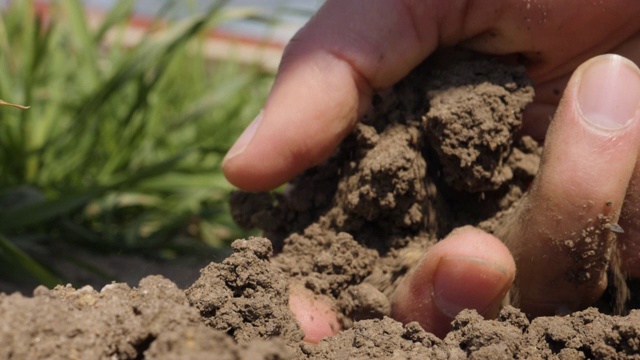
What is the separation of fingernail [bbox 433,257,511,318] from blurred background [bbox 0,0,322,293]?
861 mm

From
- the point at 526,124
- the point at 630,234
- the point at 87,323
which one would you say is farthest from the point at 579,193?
the point at 87,323

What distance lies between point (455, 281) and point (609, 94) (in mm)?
402

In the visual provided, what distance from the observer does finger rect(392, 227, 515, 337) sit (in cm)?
121

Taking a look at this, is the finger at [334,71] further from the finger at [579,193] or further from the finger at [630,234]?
the finger at [630,234]

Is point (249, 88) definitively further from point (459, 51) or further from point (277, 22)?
point (459, 51)

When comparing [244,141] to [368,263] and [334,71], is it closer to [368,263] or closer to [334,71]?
[334,71]

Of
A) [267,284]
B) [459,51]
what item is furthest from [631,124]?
[267,284]

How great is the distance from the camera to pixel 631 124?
1284mm

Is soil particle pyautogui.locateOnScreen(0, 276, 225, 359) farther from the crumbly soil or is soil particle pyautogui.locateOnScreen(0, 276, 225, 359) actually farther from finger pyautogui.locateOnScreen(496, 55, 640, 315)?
finger pyautogui.locateOnScreen(496, 55, 640, 315)

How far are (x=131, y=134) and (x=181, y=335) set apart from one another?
174 cm

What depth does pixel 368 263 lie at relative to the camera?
1.36 metres

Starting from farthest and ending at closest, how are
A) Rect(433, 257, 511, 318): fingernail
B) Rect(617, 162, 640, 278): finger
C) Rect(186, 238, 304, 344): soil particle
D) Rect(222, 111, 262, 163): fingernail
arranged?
Rect(222, 111, 262, 163): fingernail, Rect(617, 162, 640, 278): finger, Rect(433, 257, 511, 318): fingernail, Rect(186, 238, 304, 344): soil particle

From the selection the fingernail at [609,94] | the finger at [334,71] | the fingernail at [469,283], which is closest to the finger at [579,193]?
the fingernail at [609,94]

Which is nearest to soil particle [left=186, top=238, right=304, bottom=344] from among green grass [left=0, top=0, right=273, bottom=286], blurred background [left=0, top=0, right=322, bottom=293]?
blurred background [left=0, top=0, right=322, bottom=293]
